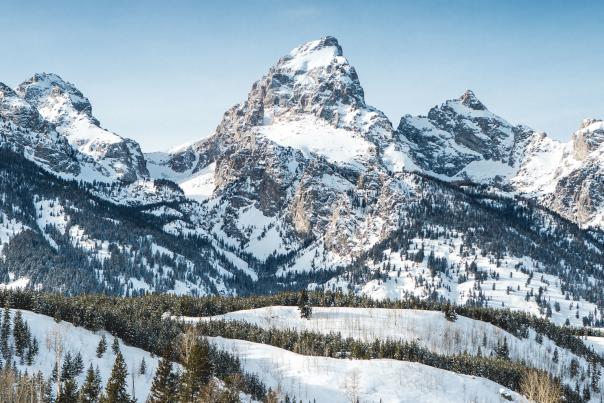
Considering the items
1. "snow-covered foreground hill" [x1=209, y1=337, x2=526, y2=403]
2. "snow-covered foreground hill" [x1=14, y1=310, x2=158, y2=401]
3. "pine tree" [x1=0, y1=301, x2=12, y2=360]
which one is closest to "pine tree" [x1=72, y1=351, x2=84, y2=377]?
"snow-covered foreground hill" [x1=14, y1=310, x2=158, y2=401]

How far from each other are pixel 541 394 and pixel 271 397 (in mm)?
64211

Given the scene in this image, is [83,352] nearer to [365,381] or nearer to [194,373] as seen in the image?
[365,381]

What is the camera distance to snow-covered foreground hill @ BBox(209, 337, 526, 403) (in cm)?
17062

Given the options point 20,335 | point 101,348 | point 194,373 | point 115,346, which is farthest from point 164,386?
point 115,346

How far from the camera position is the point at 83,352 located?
16288 cm

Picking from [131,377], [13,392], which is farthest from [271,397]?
[131,377]

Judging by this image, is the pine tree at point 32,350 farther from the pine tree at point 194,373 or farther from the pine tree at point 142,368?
the pine tree at point 194,373

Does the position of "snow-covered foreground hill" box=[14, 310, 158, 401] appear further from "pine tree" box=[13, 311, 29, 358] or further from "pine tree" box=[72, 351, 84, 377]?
"pine tree" box=[13, 311, 29, 358]

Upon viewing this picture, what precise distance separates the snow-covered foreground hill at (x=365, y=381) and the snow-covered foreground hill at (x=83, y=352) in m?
30.3

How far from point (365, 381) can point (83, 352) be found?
2758 inches

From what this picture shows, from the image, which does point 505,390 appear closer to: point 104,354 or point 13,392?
point 104,354

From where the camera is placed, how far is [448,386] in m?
178

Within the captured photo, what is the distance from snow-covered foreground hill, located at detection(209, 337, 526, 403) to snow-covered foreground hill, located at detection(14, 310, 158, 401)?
99.4 ft

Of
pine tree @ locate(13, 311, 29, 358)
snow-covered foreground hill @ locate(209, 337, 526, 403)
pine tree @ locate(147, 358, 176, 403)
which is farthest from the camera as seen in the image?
snow-covered foreground hill @ locate(209, 337, 526, 403)
